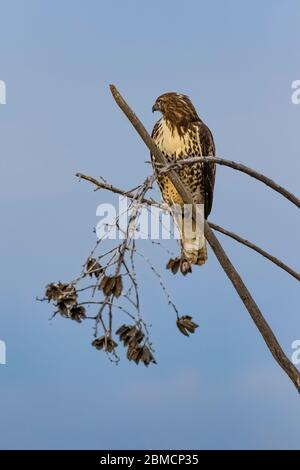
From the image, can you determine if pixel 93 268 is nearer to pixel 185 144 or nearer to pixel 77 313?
pixel 77 313

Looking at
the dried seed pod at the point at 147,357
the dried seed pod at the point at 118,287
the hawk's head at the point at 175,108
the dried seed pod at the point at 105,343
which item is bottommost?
the dried seed pod at the point at 147,357

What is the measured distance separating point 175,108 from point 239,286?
2.17 m

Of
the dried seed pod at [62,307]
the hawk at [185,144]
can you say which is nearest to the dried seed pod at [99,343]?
the dried seed pod at [62,307]

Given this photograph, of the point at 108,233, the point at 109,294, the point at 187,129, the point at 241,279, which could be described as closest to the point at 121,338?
the point at 109,294

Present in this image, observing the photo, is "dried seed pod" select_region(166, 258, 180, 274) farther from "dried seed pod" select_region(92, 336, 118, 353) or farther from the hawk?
the hawk

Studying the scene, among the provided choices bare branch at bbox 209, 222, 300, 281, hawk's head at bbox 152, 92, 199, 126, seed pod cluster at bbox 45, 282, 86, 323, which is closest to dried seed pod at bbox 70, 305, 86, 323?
seed pod cluster at bbox 45, 282, 86, 323

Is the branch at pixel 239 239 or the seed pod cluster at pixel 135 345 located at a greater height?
the branch at pixel 239 239

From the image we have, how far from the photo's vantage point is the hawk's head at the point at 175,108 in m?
5.31

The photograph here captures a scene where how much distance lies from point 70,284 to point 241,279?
98cm

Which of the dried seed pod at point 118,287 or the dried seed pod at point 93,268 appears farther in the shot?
the dried seed pod at point 93,268

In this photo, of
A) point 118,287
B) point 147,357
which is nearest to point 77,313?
point 118,287

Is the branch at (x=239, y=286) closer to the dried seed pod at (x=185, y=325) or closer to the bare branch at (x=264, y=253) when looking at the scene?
the bare branch at (x=264, y=253)

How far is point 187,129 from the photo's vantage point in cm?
533

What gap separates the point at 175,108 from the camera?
5348 millimetres
